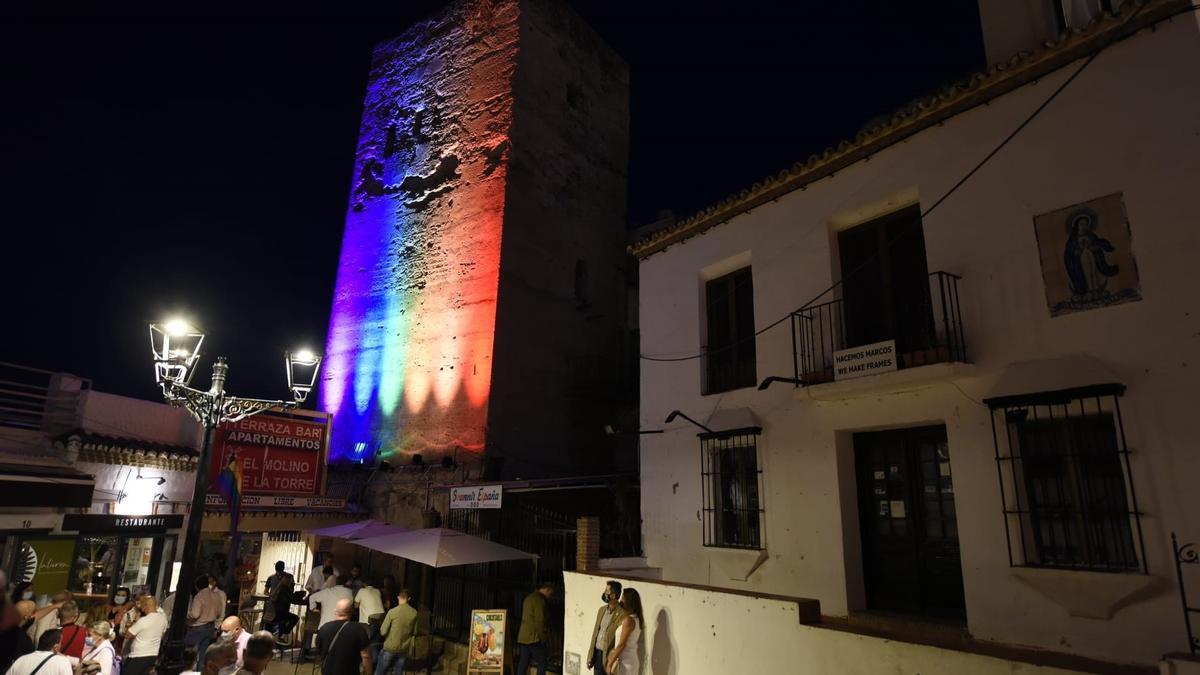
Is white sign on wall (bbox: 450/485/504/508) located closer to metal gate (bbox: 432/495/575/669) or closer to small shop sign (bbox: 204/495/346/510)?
metal gate (bbox: 432/495/575/669)

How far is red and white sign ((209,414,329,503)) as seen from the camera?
1383 cm

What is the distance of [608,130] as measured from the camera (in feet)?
70.4

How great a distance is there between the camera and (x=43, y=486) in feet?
34.3

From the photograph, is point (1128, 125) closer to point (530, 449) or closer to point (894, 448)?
point (894, 448)

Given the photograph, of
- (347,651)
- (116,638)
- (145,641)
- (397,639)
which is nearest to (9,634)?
(347,651)

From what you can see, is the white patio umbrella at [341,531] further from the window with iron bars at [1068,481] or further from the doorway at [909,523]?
the window with iron bars at [1068,481]

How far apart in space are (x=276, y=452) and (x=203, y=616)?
5.36 m

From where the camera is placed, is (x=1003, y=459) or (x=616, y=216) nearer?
(x=1003, y=459)

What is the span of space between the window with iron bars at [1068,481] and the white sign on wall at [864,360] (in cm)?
106

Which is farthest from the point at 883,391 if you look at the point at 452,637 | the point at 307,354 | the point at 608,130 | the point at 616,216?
the point at 608,130

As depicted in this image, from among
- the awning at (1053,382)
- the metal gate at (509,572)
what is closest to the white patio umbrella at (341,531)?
the metal gate at (509,572)

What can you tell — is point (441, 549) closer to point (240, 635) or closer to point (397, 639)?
point (397, 639)

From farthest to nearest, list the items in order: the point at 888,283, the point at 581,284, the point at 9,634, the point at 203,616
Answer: the point at 581,284 < the point at 203,616 < the point at 888,283 < the point at 9,634

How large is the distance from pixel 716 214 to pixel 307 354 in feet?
21.4
